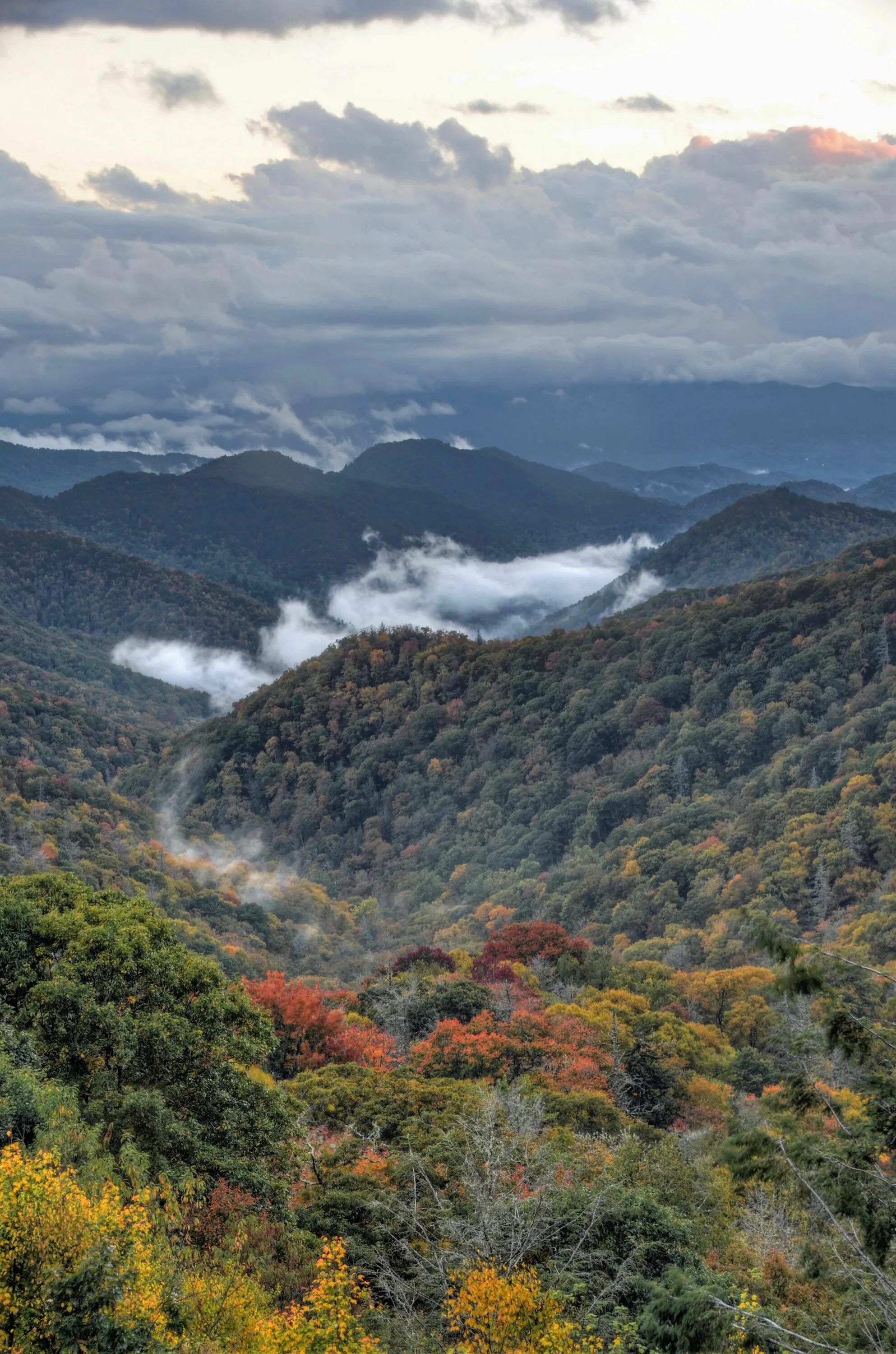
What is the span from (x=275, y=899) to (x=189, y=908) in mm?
18153

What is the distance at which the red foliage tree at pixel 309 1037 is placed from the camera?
4356cm

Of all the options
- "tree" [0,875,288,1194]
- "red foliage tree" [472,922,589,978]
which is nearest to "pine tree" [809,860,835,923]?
"red foliage tree" [472,922,589,978]

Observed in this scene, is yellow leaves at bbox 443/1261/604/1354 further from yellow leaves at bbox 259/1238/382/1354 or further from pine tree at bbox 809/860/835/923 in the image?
pine tree at bbox 809/860/835/923

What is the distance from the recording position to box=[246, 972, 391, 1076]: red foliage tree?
4356 cm

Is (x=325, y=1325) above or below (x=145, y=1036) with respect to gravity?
below

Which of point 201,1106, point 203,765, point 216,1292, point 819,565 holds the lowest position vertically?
point 203,765

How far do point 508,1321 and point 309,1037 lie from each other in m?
29.6

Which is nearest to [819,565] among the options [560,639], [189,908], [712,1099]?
[560,639]

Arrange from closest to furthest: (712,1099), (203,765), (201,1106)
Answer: (201,1106) → (712,1099) → (203,765)

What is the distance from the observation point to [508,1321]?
669 inches

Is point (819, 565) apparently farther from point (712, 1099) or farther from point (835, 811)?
point (712, 1099)

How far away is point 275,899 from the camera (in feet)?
377

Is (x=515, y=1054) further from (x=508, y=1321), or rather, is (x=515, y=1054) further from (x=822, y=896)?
(x=822, y=896)

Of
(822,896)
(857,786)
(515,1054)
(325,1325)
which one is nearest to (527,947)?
(822,896)
